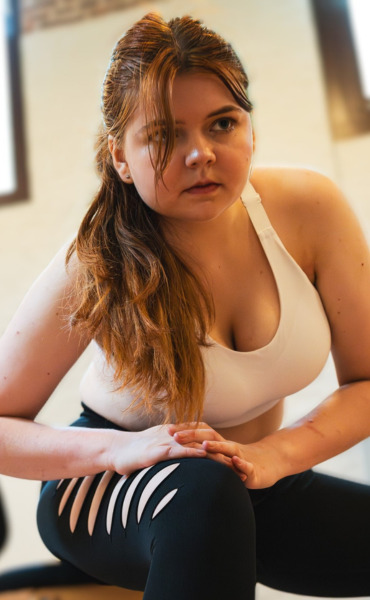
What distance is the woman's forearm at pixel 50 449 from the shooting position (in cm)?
76

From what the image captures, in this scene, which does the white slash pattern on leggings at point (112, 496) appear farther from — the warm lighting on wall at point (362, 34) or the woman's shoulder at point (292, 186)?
the warm lighting on wall at point (362, 34)

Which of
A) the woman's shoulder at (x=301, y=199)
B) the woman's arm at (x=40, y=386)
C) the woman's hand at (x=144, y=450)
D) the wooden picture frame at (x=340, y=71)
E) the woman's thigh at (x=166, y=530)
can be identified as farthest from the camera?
the wooden picture frame at (x=340, y=71)

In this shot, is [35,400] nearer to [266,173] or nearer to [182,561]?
[182,561]

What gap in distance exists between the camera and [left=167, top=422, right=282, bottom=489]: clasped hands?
26.8 inches

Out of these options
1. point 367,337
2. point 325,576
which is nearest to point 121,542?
point 325,576

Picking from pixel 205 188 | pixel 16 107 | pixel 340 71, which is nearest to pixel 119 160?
pixel 205 188

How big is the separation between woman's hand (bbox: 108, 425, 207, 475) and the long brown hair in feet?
0.20

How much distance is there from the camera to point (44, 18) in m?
2.69

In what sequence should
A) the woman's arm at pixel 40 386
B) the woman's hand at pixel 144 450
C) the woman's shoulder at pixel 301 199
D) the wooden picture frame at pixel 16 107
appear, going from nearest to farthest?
the woman's hand at pixel 144 450
the woman's arm at pixel 40 386
the woman's shoulder at pixel 301 199
the wooden picture frame at pixel 16 107

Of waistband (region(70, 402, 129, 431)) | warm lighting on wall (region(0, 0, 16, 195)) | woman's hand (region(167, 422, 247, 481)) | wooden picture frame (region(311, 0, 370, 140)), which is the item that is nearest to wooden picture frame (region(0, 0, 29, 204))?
warm lighting on wall (region(0, 0, 16, 195))

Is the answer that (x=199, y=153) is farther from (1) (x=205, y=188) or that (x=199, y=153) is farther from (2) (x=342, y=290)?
(2) (x=342, y=290)

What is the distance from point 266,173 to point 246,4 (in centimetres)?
185

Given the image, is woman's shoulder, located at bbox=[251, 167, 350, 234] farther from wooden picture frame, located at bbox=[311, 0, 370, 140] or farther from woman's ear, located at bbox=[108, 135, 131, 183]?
wooden picture frame, located at bbox=[311, 0, 370, 140]

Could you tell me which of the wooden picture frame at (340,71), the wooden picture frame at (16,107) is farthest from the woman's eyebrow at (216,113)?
the wooden picture frame at (16,107)
